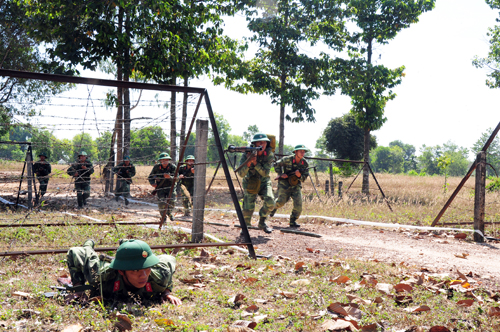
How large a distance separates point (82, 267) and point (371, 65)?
15935mm

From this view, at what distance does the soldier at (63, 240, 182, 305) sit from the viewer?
10.0ft

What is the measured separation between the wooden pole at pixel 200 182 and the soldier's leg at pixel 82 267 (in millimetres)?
2522

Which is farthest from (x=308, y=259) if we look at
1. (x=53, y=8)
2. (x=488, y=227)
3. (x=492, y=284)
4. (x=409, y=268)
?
(x=53, y=8)

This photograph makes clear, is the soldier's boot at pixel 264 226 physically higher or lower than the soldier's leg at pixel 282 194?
lower

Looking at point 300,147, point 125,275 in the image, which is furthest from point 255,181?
point 125,275

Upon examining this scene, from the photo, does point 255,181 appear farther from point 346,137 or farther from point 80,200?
point 346,137

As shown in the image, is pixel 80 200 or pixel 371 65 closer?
pixel 80 200

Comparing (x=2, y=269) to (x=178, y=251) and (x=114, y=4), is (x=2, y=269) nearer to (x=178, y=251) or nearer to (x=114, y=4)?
(x=178, y=251)

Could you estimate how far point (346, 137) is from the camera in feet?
85.9

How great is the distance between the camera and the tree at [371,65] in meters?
16.3

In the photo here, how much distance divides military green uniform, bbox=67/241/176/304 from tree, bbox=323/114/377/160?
79.0 feet

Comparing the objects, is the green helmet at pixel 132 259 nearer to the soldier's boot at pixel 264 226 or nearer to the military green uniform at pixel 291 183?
the soldier's boot at pixel 264 226

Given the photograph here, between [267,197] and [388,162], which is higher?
[388,162]

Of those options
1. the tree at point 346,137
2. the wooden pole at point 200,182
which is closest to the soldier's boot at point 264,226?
the wooden pole at point 200,182
